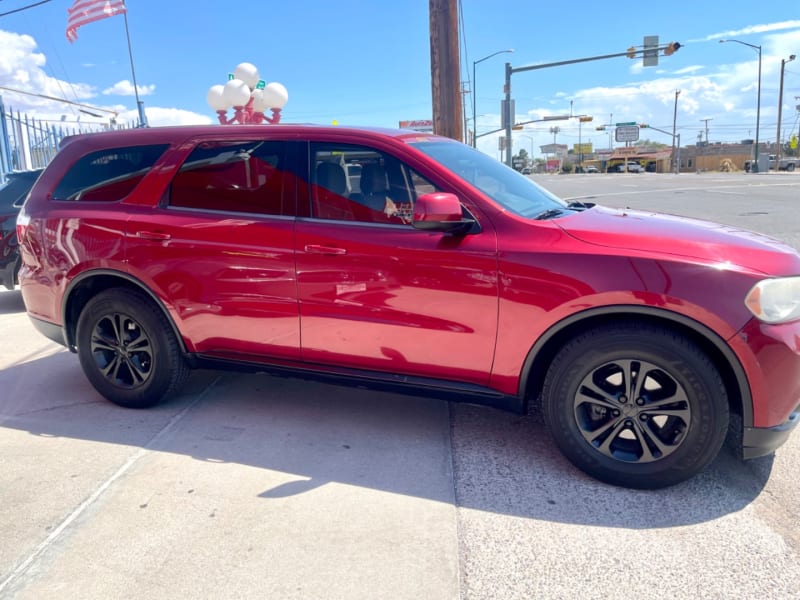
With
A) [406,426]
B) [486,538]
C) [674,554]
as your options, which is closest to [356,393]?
[406,426]

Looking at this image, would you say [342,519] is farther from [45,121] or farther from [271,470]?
[45,121]

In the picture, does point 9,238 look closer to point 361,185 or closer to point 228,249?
point 228,249

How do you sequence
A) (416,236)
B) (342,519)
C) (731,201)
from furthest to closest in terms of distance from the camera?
1. (731,201)
2. (416,236)
3. (342,519)

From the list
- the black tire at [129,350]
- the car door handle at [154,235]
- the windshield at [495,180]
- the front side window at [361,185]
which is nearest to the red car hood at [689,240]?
the windshield at [495,180]

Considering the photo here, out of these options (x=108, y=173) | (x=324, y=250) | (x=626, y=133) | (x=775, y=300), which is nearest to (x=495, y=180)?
(x=324, y=250)

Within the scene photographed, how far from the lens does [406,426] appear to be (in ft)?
13.0

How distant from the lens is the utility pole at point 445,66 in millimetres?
9516

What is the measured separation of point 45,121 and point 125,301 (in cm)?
1267

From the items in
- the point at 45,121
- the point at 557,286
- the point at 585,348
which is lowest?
the point at 585,348

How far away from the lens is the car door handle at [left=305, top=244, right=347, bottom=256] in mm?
3539

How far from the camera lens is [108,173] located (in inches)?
168

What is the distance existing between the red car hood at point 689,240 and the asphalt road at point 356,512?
1134 mm

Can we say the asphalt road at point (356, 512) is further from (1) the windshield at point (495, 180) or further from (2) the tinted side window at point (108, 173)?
(2) the tinted side window at point (108, 173)

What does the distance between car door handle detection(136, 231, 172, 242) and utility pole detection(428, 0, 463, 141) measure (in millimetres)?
6449
